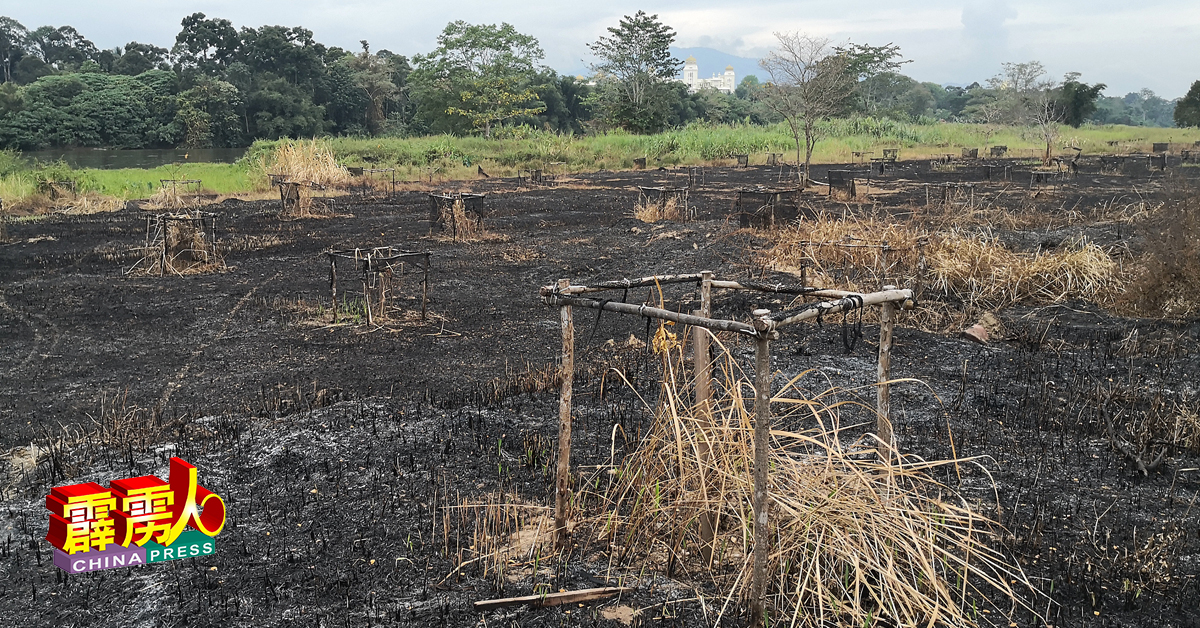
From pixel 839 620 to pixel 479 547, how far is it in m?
1.62

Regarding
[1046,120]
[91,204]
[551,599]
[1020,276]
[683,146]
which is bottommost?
[551,599]

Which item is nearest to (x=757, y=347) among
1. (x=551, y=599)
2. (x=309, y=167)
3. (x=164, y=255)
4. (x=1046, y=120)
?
(x=551, y=599)

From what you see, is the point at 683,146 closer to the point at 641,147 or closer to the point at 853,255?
the point at 641,147

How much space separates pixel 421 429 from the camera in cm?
522

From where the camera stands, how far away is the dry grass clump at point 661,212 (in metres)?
15.3

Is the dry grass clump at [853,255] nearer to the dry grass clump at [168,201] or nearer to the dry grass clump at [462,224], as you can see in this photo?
the dry grass clump at [462,224]

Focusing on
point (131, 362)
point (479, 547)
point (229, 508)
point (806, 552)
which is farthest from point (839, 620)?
point (131, 362)

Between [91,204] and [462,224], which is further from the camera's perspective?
[91,204]

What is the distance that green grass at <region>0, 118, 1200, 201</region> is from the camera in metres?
28.3

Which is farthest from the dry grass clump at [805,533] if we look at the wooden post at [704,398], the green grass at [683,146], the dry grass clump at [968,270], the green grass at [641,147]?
the green grass at [683,146]

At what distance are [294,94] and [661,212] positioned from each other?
126 feet

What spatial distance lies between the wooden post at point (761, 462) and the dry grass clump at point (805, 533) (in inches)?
4.2

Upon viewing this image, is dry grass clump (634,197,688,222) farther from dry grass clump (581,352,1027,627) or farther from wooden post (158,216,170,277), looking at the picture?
dry grass clump (581,352,1027,627)

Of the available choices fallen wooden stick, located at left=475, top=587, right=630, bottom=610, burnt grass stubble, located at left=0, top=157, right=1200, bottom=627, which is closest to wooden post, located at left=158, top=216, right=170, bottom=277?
burnt grass stubble, located at left=0, top=157, right=1200, bottom=627
